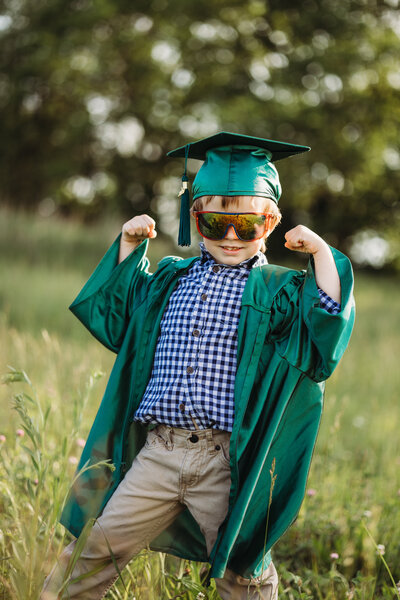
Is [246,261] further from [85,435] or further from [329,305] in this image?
[85,435]

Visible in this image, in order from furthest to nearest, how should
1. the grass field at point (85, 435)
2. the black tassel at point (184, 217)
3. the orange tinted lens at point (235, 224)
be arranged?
the black tassel at point (184, 217)
the orange tinted lens at point (235, 224)
the grass field at point (85, 435)

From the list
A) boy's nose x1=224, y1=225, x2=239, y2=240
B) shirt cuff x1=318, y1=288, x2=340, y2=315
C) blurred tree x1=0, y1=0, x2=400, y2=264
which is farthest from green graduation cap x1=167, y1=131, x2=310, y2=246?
blurred tree x1=0, y1=0, x2=400, y2=264

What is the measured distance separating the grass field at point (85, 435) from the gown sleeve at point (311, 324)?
69cm

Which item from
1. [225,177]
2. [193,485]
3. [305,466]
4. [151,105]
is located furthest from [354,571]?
[151,105]

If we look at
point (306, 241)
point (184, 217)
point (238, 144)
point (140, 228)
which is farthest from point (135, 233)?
point (306, 241)

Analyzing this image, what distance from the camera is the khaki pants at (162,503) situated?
2088mm

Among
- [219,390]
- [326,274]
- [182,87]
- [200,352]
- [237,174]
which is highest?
[182,87]

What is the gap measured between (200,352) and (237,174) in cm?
66

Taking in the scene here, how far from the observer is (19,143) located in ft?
66.7

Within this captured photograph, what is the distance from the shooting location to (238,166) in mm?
2270

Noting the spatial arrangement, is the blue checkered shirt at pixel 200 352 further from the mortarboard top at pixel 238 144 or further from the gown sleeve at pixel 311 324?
the mortarboard top at pixel 238 144

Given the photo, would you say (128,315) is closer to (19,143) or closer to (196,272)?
(196,272)

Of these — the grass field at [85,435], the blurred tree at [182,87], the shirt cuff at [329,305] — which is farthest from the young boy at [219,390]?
the blurred tree at [182,87]

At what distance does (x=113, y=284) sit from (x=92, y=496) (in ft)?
2.63
